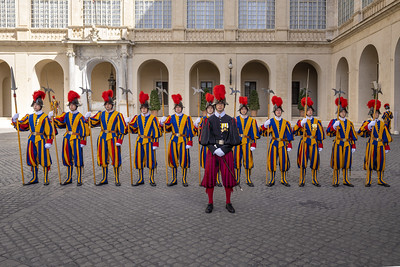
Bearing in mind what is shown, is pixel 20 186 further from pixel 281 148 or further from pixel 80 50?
pixel 80 50

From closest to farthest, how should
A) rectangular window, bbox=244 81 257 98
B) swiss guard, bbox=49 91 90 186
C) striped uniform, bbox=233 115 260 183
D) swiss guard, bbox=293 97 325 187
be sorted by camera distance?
swiss guard, bbox=49 91 90 186 < swiss guard, bbox=293 97 325 187 < striped uniform, bbox=233 115 260 183 < rectangular window, bbox=244 81 257 98

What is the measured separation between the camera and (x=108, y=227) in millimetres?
4840

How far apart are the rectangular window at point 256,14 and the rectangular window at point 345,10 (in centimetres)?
476

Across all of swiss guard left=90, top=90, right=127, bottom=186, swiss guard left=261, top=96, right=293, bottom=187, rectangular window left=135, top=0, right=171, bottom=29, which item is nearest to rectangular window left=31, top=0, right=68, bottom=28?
rectangular window left=135, top=0, right=171, bottom=29

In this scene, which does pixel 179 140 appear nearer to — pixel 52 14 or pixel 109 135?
pixel 109 135

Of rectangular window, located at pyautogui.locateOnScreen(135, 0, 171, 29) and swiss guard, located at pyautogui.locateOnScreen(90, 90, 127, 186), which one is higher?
rectangular window, located at pyautogui.locateOnScreen(135, 0, 171, 29)

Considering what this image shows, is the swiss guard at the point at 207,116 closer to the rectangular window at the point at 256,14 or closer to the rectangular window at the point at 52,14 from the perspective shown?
the rectangular window at the point at 256,14

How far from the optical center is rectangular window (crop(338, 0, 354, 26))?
71.8 feet

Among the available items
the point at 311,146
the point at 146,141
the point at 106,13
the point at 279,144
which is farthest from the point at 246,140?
the point at 106,13

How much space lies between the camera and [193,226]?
4898mm

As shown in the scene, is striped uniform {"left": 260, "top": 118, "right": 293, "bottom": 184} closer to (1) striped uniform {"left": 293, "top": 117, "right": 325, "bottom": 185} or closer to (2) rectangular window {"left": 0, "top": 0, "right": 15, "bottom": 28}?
(1) striped uniform {"left": 293, "top": 117, "right": 325, "bottom": 185}

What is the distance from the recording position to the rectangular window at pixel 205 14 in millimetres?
24953

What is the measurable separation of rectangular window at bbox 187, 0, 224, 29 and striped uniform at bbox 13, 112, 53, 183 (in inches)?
767

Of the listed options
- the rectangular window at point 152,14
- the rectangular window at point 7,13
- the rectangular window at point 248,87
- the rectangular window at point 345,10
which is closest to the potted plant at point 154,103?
the rectangular window at point 152,14
